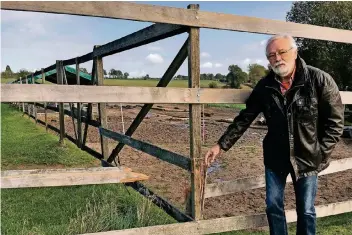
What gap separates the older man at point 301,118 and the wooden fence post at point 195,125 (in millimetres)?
581

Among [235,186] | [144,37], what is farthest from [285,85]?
[144,37]

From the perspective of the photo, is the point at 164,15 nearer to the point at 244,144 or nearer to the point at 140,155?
the point at 140,155

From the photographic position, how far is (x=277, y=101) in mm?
3043

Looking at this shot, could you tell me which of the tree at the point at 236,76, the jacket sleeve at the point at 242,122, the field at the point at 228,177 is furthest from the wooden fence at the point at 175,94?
the tree at the point at 236,76

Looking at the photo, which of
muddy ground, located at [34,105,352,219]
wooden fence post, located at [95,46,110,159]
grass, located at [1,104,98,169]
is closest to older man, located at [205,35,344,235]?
muddy ground, located at [34,105,352,219]

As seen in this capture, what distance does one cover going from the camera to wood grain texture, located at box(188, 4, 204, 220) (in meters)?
3.26

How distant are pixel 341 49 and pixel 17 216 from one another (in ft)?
87.1

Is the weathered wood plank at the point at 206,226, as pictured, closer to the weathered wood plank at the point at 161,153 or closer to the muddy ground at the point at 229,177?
the weathered wood plank at the point at 161,153

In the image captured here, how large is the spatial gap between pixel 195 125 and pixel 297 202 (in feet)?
3.39

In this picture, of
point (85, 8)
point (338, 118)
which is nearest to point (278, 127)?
point (338, 118)

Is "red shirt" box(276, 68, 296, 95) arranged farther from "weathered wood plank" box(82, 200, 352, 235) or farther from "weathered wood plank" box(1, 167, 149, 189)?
"weathered wood plank" box(1, 167, 149, 189)

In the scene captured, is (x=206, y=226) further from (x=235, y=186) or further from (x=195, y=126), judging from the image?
(x=195, y=126)

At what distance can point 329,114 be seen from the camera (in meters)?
2.96

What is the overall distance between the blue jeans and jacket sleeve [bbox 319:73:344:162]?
32cm
